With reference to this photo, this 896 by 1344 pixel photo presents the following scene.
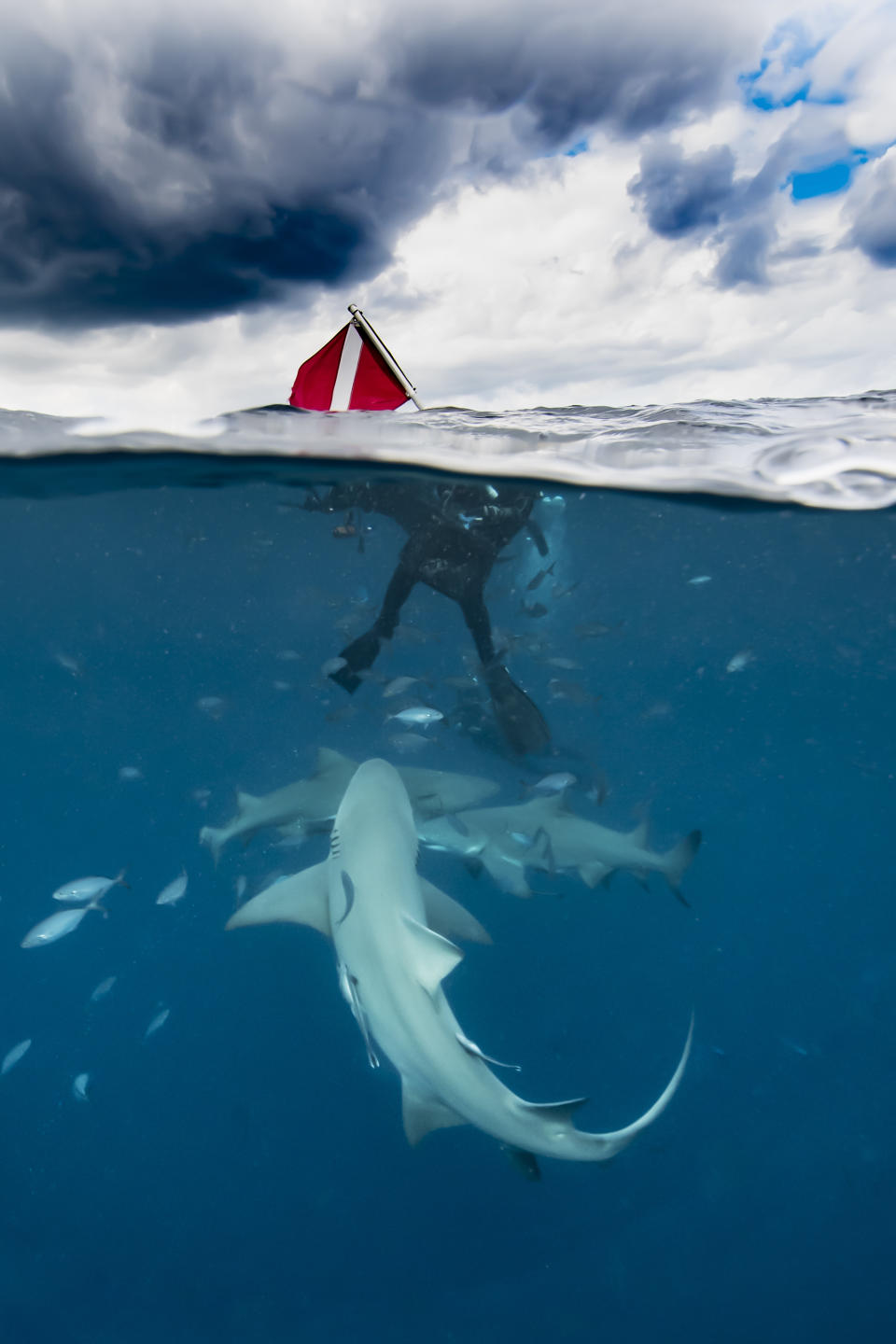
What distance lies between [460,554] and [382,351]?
11.6ft

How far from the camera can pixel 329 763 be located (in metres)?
9.37

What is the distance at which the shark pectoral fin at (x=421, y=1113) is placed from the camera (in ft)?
16.3

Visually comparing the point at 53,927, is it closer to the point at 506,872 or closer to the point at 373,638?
the point at 506,872

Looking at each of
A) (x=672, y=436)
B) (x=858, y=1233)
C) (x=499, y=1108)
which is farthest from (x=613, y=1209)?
(x=672, y=436)

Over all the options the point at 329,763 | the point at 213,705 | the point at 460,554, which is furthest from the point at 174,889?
the point at 460,554

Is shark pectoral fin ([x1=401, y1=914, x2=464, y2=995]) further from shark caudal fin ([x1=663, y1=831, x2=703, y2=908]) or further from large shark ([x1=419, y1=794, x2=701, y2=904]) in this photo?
shark caudal fin ([x1=663, y1=831, x2=703, y2=908])

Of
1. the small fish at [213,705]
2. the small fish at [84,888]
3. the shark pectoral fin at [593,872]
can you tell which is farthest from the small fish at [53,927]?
the shark pectoral fin at [593,872]

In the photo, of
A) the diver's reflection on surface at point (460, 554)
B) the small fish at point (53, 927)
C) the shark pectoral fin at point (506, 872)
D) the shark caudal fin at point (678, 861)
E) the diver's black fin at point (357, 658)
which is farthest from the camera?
the diver's reflection on surface at point (460, 554)

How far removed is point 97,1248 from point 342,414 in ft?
32.8

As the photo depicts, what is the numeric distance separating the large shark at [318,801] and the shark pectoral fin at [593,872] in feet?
5.11

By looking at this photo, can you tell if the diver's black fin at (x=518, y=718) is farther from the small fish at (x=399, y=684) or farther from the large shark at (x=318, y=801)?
the small fish at (x=399, y=684)

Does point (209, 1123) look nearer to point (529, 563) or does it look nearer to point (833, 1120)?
point (833, 1120)

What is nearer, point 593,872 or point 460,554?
point 593,872

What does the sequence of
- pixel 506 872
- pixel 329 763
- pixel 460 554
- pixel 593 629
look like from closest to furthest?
pixel 506 872, pixel 593 629, pixel 329 763, pixel 460 554
